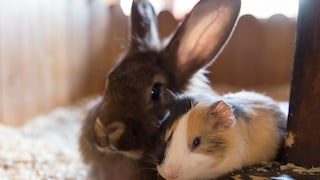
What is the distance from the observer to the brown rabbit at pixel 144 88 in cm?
143

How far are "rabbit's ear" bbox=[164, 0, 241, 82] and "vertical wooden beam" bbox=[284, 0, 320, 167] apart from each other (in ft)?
1.00

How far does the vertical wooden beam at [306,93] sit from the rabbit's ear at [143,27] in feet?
1.77

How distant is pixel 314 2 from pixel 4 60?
140 cm

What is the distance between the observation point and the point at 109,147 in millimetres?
1440

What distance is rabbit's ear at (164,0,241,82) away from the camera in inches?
61.4

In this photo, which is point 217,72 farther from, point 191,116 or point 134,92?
point 191,116

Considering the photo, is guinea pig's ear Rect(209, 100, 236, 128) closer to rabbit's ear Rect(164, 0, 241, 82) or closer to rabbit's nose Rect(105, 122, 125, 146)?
rabbit's nose Rect(105, 122, 125, 146)

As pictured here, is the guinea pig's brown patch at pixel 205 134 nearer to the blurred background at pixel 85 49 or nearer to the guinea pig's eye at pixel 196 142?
the guinea pig's eye at pixel 196 142

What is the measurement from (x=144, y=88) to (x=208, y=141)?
342 mm

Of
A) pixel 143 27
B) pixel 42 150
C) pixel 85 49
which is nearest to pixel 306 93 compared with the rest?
pixel 143 27

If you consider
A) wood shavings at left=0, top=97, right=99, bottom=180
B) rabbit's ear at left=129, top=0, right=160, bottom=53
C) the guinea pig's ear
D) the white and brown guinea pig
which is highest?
rabbit's ear at left=129, top=0, right=160, bottom=53

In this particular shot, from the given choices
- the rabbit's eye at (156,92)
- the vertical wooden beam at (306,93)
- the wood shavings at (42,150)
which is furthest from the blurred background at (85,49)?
the vertical wooden beam at (306,93)

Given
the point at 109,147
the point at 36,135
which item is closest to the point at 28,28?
the point at 36,135

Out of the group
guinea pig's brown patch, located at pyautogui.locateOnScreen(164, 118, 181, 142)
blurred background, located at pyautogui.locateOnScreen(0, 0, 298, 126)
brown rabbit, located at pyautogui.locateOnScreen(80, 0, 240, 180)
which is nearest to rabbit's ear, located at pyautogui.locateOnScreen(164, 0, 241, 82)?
brown rabbit, located at pyautogui.locateOnScreen(80, 0, 240, 180)
